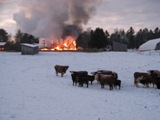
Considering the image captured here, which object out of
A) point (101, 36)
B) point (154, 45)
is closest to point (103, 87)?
point (101, 36)

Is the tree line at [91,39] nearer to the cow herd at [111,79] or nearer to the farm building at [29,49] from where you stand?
the farm building at [29,49]

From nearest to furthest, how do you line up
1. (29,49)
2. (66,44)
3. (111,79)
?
(111,79), (29,49), (66,44)

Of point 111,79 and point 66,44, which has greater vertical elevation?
point 66,44

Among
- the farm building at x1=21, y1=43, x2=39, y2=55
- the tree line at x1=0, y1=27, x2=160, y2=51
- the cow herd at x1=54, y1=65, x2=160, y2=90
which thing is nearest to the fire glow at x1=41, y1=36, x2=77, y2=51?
the tree line at x1=0, y1=27, x2=160, y2=51

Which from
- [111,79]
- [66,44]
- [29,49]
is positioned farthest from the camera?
[66,44]

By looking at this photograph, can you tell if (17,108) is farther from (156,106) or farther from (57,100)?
(156,106)

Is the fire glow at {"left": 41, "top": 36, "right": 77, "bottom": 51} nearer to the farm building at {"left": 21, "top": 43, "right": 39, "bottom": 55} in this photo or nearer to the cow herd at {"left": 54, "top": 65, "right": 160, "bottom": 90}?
the farm building at {"left": 21, "top": 43, "right": 39, "bottom": 55}

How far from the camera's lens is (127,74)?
35.8 m

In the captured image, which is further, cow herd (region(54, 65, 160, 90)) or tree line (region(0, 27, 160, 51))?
tree line (region(0, 27, 160, 51))

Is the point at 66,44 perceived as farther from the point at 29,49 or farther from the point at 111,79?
the point at 111,79

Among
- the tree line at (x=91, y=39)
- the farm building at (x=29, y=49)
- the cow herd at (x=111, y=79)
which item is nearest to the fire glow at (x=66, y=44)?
the tree line at (x=91, y=39)

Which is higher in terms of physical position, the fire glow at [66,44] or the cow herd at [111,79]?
the fire glow at [66,44]

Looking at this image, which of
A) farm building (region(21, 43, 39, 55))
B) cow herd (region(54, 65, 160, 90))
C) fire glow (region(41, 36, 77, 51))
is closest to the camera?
cow herd (region(54, 65, 160, 90))

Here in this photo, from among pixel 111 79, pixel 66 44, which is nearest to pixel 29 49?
pixel 66 44
